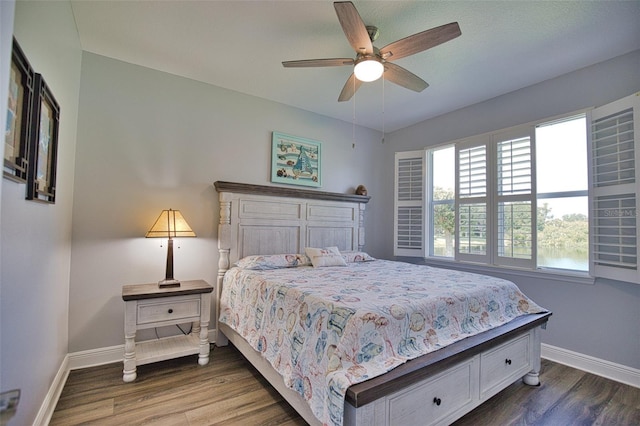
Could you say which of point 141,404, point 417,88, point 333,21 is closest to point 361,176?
point 417,88

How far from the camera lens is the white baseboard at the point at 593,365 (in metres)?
2.36

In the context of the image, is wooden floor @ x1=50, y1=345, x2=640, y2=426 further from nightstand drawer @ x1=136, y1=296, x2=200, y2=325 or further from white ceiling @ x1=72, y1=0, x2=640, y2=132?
white ceiling @ x1=72, y1=0, x2=640, y2=132

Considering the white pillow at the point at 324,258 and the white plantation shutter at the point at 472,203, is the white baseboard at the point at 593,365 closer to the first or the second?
the white plantation shutter at the point at 472,203

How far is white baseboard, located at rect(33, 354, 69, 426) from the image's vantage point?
1685mm

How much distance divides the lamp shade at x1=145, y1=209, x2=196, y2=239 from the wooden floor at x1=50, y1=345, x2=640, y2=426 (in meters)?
1.13

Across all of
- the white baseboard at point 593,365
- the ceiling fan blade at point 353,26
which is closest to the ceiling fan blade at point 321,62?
the ceiling fan blade at point 353,26

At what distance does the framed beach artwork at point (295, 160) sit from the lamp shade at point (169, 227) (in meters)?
1.23

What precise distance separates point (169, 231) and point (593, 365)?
3894 millimetres

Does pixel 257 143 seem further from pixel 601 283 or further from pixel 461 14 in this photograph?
pixel 601 283

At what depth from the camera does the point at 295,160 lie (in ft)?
12.1

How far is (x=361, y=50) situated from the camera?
2.00 metres

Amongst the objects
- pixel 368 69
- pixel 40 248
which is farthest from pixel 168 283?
pixel 368 69

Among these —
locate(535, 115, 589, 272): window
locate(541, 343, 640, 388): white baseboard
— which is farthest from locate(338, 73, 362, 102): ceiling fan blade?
locate(541, 343, 640, 388): white baseboard

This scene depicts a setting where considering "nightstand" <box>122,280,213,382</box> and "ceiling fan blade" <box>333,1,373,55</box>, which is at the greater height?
"ceiling fan blade" <box>333,1,373,55</box>
